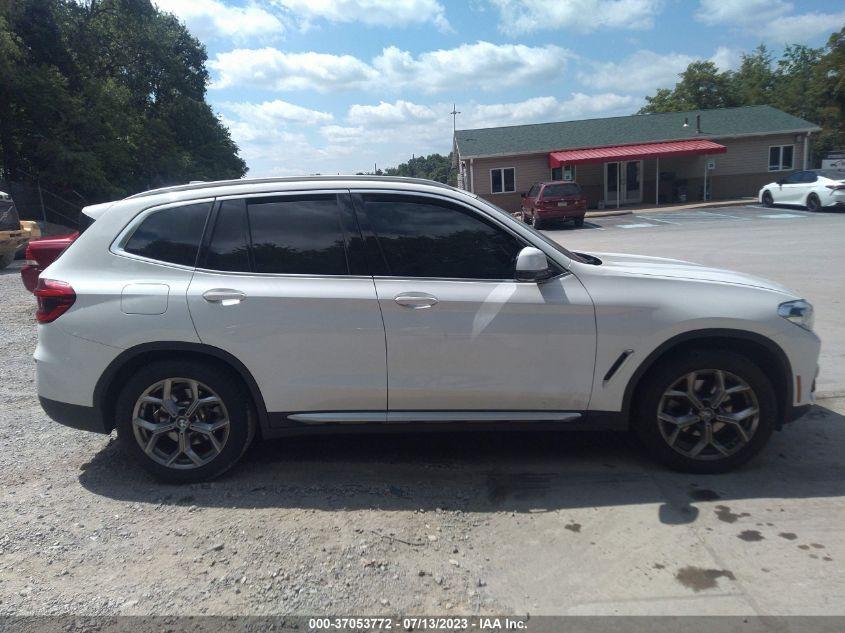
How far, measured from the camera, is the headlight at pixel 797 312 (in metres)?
3.95

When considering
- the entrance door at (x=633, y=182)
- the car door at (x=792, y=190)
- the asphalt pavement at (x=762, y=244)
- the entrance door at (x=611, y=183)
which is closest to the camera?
the asphalt pavement at (x=762, y=244)

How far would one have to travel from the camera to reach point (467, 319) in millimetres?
3846

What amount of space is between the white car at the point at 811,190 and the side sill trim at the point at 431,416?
1009 inches

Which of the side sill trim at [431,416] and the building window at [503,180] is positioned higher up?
the building window at [503,180]

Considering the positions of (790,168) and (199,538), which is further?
(790,168)

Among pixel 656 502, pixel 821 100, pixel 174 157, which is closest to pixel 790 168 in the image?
pixel 821 100

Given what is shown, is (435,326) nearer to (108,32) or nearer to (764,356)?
(764,356)

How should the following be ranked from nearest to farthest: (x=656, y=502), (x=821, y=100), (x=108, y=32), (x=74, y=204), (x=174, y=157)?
(x=656, y=502) < (x=74, y=204) < (x=108, y=32) < (x=174, y=157) < (x=821, y=100)

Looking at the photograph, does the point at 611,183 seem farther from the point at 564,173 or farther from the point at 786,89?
the point at 786,89

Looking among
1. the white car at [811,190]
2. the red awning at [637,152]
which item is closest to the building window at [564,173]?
the red awning at [637,152]

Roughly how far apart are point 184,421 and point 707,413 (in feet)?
10.6

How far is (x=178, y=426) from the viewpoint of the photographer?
158 inches

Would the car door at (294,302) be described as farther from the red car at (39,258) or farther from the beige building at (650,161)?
the beige building at (650,161)

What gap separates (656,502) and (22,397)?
17.5 feet
